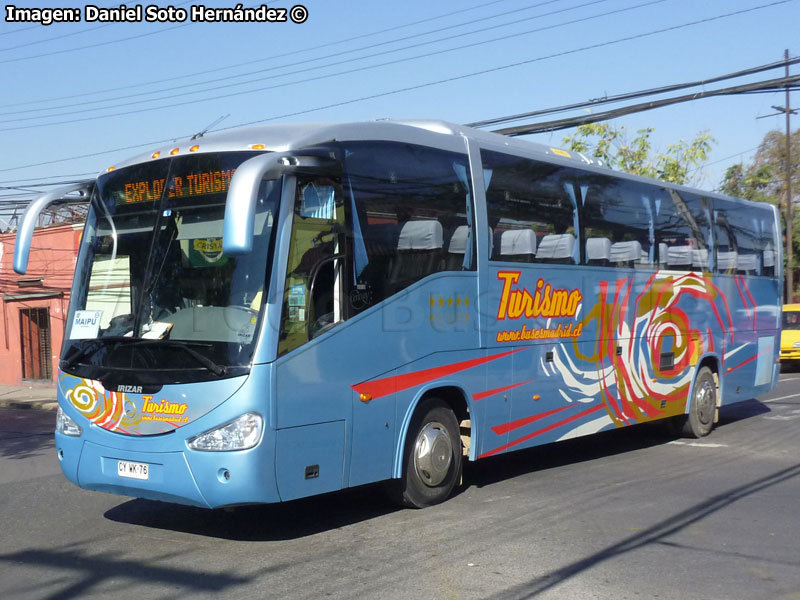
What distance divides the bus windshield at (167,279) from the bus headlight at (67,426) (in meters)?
0.40

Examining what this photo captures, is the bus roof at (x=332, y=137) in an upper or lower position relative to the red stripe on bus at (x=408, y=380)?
upper

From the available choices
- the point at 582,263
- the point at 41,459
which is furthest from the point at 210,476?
the point at 41,459

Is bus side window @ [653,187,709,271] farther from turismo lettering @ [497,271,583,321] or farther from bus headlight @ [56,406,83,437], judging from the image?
bus headlight @ [56,406,83,437]

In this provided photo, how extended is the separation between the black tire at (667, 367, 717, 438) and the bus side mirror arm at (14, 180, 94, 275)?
30.0ft

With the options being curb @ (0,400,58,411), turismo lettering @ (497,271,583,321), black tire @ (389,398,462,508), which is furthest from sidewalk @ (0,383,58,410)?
black tire @ (389,398,462,508)

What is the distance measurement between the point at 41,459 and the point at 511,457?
6367 millimetres

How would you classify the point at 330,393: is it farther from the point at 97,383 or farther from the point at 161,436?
the point at 97,383

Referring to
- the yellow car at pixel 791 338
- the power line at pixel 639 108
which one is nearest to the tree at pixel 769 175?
the yellow car at pixel 791 338

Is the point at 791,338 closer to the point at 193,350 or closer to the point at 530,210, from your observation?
the point at 530,210

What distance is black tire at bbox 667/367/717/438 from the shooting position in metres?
13.1

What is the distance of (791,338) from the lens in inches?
1011

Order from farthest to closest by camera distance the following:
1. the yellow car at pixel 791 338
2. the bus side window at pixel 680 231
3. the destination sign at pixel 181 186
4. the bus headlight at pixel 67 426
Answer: the yellow car at pixel 791 338, the bus side window at pixel 680 231, the bus headlight at pixel 67 426, the destination sign at pixel 181 186

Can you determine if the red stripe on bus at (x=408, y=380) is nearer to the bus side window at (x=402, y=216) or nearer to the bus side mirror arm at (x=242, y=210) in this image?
the bus side window at (x=402, y=216)

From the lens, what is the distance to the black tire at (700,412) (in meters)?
13.1
